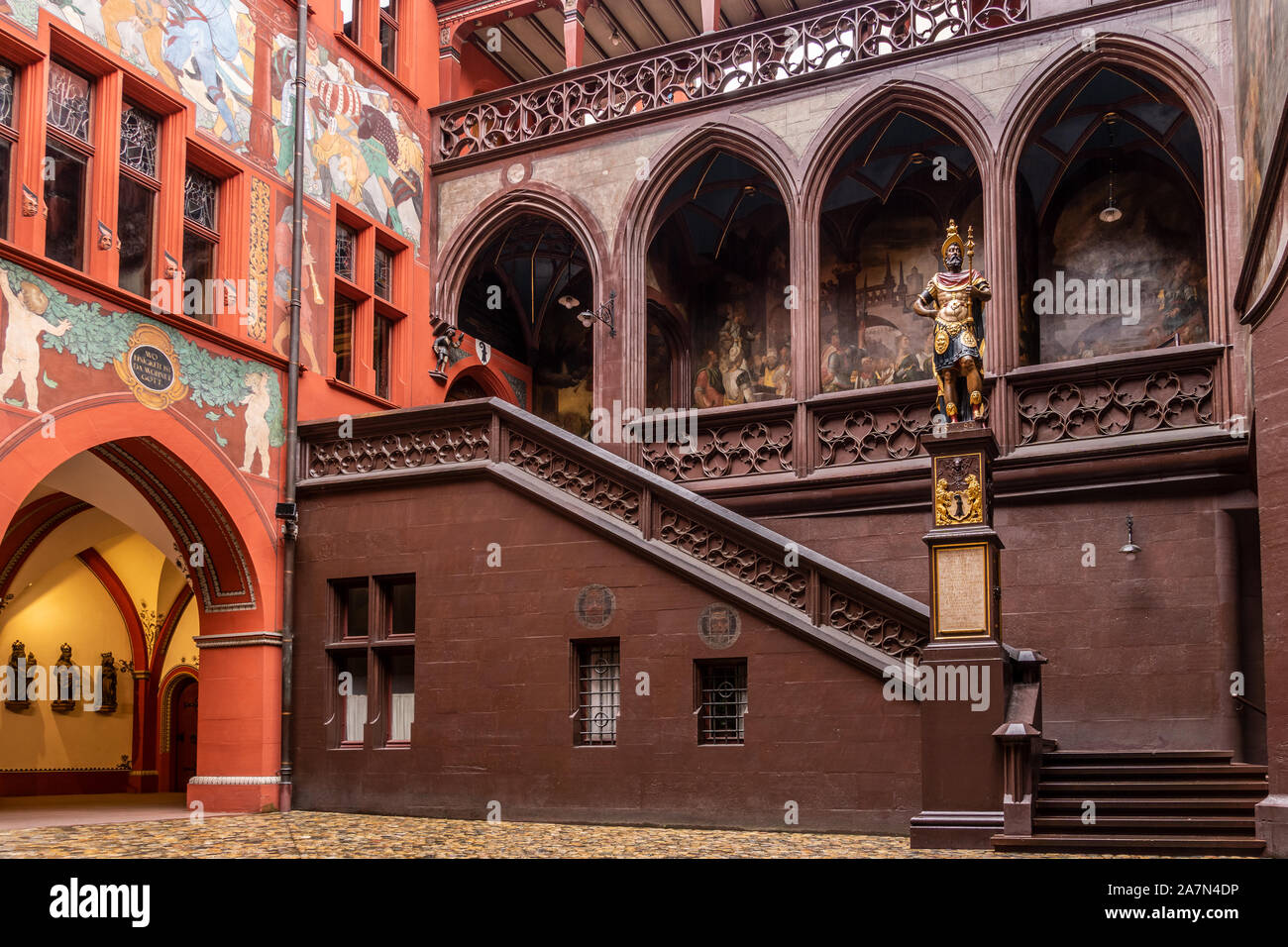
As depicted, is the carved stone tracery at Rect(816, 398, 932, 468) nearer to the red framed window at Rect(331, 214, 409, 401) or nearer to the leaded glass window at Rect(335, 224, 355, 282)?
the red framed window at Rect(331, 214, 409, 401)

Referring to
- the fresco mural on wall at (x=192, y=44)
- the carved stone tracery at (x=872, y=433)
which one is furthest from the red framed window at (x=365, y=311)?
the carved stone tracery at (x=872, y=433)

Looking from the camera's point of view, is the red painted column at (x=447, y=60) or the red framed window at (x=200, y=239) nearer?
the red framed window at (x=200, y=239)

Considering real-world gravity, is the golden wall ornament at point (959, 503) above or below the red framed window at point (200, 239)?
below

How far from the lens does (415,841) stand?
10.6 meters

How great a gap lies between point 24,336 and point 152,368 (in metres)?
1.50

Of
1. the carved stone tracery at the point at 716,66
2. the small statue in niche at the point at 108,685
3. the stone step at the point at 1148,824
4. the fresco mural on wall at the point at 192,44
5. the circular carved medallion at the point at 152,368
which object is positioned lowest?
the stone step at the point at 1148,824

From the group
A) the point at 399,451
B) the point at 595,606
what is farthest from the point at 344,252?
the point at 595,606

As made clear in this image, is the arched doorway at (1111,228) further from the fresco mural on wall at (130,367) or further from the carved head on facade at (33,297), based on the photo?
the carved head on facade at (33,297)

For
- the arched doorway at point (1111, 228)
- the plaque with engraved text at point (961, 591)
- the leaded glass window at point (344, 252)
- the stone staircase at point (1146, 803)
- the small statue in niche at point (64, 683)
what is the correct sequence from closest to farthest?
the stone staircase at point (1146, 803) < the plaque with engraved text at point (961, 591) < the arched doorway at point (1111, 228) < the leaded glass window at point (344, 252) < the small statue in niche at point (64, 683)

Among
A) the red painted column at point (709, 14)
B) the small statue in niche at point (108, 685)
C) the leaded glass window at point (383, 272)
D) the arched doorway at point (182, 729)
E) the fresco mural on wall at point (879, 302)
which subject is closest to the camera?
the leaded glass window at point (383, 272)

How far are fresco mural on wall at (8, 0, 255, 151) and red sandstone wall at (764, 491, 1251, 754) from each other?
346 inches

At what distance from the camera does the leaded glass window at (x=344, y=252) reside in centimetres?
1623

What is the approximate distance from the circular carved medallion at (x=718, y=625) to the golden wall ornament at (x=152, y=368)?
539 cm

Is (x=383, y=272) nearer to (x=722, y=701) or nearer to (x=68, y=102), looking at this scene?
(x=68, y=102)
